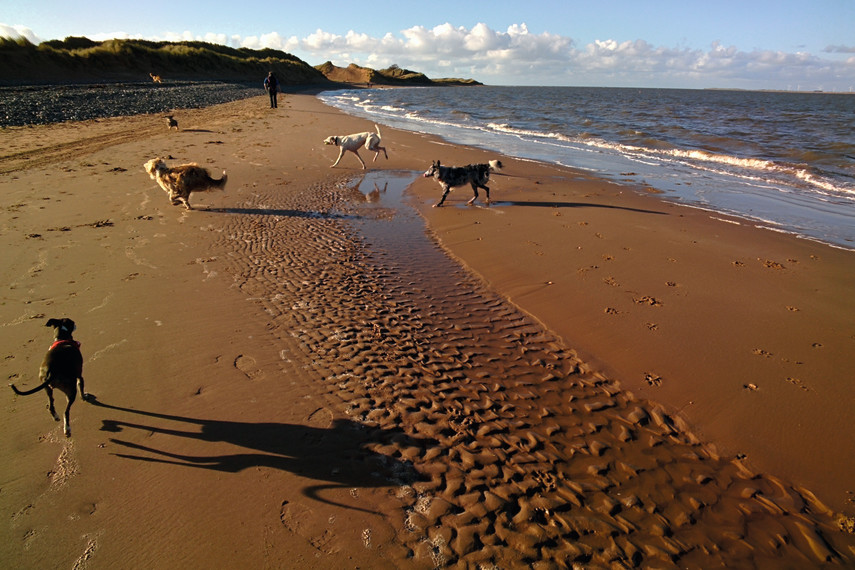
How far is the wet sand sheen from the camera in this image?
279 cm

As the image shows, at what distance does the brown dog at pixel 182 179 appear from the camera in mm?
8728

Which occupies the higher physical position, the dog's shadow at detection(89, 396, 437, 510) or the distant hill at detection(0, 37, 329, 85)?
the distant hill at detection(0, 37, 329, 85)

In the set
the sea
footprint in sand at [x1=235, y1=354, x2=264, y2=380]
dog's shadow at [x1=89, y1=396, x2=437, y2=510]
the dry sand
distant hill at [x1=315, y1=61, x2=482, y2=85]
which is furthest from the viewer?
distant hill at [x1=315, y1=61, x2=482, y2=85]

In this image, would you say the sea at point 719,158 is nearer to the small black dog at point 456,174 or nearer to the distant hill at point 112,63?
the small black dog at point 456,174

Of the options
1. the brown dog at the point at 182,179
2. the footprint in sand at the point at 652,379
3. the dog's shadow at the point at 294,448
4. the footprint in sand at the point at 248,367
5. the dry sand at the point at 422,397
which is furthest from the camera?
the brown dog at the point at 182,179

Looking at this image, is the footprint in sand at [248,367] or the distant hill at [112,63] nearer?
the footprint in sand at [248,367]

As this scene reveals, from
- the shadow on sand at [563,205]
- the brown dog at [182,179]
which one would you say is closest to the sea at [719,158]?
the shadow on sand at [563,205]

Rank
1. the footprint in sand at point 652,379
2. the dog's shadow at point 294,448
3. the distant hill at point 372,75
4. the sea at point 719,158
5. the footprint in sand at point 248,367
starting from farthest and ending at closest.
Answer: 1. the distant hill at point 372,75
2. the sea at point 719,158
3. the footprint in sand at point 652,379
4. the footprint in sand at point 248,367
5. the dog's shadow at point 294,448

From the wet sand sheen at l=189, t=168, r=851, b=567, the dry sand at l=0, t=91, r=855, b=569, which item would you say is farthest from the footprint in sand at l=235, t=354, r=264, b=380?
the wet sand sheen at l=189, t=168, r=851, b=567

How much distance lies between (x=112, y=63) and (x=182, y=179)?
168 ft

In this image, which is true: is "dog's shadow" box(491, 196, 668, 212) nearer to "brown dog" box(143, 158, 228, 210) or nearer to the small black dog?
the small black dog

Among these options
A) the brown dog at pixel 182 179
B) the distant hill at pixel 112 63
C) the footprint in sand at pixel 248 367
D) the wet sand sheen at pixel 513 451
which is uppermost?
the distant hill at pixel 112 63

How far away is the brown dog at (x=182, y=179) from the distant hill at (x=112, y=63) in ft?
108

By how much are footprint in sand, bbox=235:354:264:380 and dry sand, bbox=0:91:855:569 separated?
7cm
